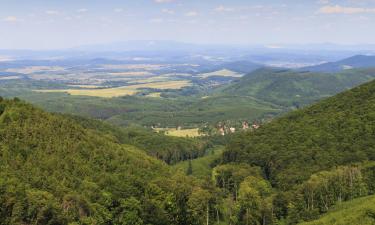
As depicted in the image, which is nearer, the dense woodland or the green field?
the dense woodland

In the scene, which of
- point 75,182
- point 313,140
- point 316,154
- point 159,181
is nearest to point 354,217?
point 159,181

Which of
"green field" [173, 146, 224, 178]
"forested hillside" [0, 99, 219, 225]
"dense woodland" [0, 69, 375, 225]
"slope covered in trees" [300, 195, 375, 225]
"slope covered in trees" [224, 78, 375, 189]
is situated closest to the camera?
"forested hillside" [0, 99, 219, 225]

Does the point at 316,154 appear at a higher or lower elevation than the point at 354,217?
lower

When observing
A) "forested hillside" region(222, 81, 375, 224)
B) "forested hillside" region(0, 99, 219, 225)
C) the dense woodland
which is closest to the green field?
"forested hillside" region(222, 81, 375, 224)

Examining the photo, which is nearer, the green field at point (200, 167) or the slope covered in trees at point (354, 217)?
the slope covered in trees at point (354, 217)

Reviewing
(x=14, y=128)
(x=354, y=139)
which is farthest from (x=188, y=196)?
(x=354, y=139)

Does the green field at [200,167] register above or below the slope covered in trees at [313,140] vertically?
below

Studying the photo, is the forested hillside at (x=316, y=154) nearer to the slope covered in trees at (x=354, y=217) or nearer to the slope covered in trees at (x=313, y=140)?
the slope covered in trees at (x=313, y=140)

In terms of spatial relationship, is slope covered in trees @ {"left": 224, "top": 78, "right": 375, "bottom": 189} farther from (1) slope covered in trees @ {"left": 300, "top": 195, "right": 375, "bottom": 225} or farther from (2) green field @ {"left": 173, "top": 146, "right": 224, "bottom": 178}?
(1) slope covered in trees @ {"left": 300, "top": 195, "right": 375, "bottom": 225}

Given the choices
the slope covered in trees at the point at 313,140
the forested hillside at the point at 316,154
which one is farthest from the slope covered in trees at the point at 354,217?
the slope covered in trees at the point at 313,140

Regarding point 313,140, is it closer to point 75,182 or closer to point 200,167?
point 200,167
